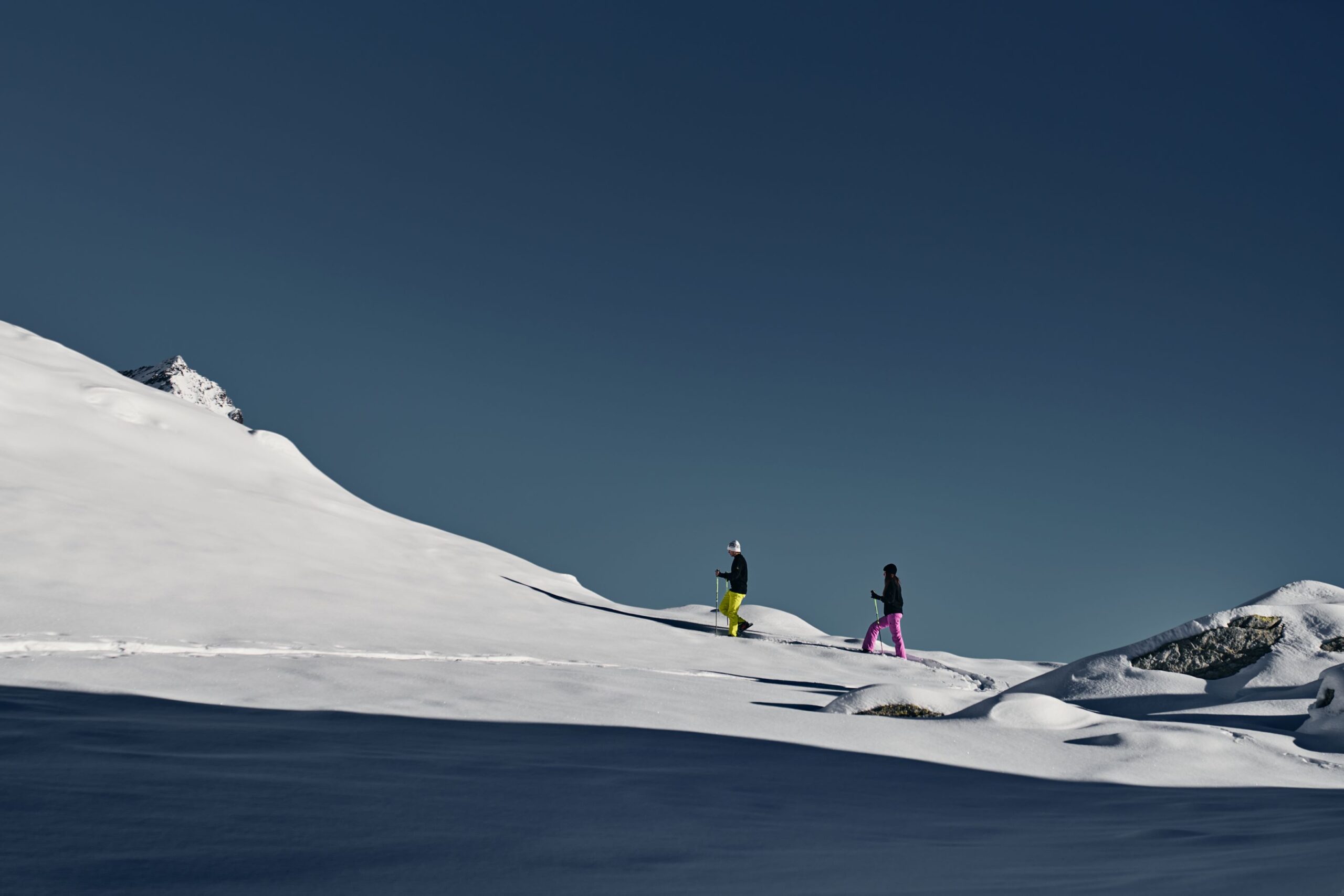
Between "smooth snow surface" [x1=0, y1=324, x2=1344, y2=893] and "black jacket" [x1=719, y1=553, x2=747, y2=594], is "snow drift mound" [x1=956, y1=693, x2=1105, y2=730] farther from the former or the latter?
"black jacket" [x1=719, y1=553, x2=747, y2=594]

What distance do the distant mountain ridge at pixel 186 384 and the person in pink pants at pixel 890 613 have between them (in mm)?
69136

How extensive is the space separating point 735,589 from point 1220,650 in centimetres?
769

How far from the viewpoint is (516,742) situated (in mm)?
5316

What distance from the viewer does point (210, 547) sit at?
484 inches

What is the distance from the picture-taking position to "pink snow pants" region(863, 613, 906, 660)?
584 inches

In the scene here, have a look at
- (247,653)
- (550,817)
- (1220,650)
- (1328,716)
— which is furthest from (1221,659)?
(247,653)

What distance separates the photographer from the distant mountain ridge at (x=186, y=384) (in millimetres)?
75375

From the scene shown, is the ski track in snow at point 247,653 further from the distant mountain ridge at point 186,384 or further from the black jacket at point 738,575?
the distant mountain ridge at point 186,384

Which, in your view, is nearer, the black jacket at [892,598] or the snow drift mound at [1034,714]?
the snow drift mound at [1034,714]

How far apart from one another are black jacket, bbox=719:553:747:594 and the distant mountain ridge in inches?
2657

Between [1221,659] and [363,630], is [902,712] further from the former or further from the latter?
[363,630]

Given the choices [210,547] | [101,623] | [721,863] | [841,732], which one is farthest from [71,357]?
[721,863]

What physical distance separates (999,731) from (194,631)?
715cm

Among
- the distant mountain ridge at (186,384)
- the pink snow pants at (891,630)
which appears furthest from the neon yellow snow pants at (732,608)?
the distant mountain ridge at (186,384)
